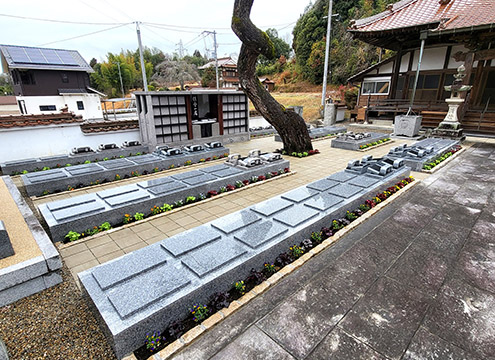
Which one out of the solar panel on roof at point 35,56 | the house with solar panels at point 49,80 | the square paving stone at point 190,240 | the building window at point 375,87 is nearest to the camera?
the square paving stone at point 190,240

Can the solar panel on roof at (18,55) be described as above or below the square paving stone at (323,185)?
above

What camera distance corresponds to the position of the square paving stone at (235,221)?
14.4ft

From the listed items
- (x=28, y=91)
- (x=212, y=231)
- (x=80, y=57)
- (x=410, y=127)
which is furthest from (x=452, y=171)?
(x=80, y=57)

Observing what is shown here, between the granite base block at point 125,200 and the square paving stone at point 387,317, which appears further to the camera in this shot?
the granite base block at point 125,200

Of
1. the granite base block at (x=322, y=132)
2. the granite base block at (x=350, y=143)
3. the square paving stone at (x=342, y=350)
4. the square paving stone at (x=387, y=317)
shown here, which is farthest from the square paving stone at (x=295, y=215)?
the granite base block at (x=322, y=132)

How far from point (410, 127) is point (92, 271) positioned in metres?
16.7

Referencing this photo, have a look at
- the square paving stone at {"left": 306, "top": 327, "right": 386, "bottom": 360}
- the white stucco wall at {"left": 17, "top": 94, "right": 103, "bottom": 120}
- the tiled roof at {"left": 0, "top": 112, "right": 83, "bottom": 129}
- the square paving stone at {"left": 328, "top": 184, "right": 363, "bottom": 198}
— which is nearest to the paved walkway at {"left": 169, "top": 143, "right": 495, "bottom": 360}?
the square paving stone at {"left": 306, "top": 327, "right": 386, "bottom": 360}

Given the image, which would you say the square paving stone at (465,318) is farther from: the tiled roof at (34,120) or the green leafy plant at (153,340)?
the tiled roof at (34,120)

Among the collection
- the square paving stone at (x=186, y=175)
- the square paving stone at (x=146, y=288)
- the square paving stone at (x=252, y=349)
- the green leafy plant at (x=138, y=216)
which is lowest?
the green leafy plant at (x=138, y=216)

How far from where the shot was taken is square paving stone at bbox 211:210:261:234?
14.4 feet

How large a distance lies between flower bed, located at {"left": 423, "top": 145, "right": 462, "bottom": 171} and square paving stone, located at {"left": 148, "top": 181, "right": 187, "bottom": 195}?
8110 mm

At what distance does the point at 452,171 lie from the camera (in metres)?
8.84

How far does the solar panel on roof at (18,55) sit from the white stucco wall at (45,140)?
21.5 m

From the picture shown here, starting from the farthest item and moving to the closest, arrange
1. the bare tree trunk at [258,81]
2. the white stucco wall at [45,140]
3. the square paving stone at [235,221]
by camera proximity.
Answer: the white stucco wall at [45,140], the bare tree trunk at [258,81], the square paving stone at [235,221]
